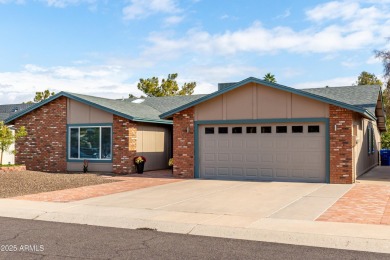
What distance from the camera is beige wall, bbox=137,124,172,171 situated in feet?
76.6

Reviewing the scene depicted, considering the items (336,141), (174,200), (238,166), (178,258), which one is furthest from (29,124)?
(178,258)

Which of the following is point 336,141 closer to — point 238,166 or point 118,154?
point 238,166

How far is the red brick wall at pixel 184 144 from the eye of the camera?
20188 mm

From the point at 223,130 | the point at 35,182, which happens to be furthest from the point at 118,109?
the point at 35,182

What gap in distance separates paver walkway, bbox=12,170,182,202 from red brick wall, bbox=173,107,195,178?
713 millimetres

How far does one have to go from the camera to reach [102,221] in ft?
32.6

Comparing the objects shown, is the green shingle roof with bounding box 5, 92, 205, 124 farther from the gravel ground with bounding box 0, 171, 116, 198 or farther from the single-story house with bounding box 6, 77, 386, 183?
the gravel ground with bounding box 0, 171, 116, 198

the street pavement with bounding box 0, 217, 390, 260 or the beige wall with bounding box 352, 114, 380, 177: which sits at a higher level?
the beige wall with bounding box 352, 114, 380, 177

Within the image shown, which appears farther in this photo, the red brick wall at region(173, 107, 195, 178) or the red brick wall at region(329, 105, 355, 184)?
the red brick wall at region(173, 107, 195, 178)

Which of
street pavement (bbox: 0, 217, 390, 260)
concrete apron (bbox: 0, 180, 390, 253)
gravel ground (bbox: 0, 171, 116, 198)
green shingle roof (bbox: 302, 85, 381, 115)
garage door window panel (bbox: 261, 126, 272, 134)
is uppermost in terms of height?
green shingle roof (bbox: 302, 85, 381, 115)

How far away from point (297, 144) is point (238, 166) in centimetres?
275

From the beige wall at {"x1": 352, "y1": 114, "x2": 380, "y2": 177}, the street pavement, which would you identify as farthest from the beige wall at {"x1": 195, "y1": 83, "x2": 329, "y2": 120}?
the street pavement

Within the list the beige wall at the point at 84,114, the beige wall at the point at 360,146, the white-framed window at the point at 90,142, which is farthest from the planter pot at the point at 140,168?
the beige wall at the point at 360,146

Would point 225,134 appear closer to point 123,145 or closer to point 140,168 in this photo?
point 140,168
